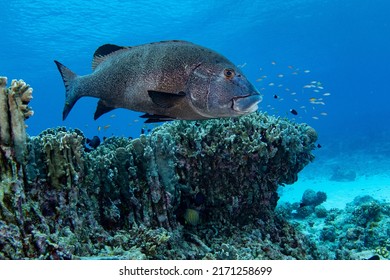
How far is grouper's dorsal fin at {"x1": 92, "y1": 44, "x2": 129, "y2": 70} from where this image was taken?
2.89m

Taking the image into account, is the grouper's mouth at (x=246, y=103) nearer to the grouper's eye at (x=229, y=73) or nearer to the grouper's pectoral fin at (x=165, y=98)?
the grouper's eye at (x=229, y=73)

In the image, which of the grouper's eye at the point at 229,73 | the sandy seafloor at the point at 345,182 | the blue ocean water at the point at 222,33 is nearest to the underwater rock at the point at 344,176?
the sandy seafloor at the point at 345,182

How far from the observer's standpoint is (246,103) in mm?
2225

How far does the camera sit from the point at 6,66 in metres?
50.6

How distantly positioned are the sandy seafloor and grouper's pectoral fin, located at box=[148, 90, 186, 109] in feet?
39.3

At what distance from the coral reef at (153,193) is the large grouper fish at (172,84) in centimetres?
109

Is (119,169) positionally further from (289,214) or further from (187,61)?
(289,214)

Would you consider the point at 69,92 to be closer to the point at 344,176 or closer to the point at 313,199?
the point at 313,199

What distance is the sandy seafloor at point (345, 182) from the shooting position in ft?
49.4

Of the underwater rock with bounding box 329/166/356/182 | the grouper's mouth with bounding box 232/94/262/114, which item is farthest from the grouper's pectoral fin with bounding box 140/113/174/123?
the underwater rock with bounding box 329/166/356/182
